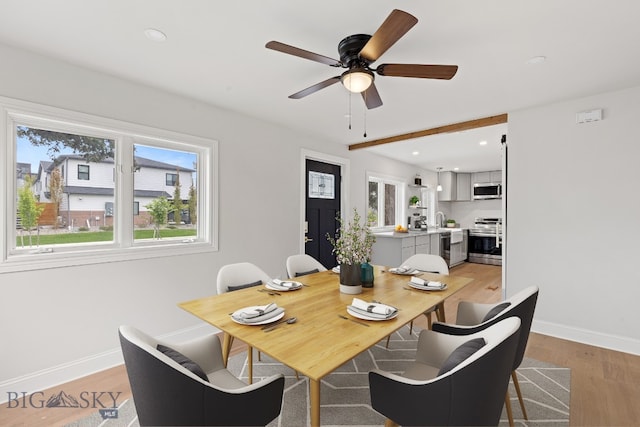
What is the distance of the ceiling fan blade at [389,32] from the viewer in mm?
1306

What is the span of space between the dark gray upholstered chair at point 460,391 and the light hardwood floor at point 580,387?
1.33m

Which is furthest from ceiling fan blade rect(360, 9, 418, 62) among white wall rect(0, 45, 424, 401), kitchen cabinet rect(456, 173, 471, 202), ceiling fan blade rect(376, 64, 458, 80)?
kitchen cabinet rect(456, 173, 471, 202)

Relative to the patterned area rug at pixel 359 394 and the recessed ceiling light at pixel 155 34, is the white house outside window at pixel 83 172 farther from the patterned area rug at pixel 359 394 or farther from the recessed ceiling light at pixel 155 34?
the patterned area rug at pixel 359 394

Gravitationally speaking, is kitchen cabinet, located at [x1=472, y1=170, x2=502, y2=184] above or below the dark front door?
above

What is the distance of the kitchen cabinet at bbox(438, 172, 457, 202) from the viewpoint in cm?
765

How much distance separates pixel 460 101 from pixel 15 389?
4379 mm

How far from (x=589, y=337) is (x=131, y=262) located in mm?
4436

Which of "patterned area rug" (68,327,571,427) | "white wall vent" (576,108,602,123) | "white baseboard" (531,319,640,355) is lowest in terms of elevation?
"patterned area rug" (68,327,571,427)

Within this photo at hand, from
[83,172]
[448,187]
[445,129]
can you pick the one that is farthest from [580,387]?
[448,187]

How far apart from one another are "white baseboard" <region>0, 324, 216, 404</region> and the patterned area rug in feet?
2.04

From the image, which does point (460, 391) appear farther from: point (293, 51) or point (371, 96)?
point (371, 96)

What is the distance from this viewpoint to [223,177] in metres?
3.21

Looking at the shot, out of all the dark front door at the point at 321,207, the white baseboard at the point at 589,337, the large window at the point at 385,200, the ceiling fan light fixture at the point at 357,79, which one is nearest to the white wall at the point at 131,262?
the dark front door at the point at 321,207

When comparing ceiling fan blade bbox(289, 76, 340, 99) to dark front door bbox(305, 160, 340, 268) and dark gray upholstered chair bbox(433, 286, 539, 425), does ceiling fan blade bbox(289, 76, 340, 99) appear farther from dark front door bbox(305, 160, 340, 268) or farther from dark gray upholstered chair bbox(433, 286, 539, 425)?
dark front door bbox(305, 160, 340, 268)
